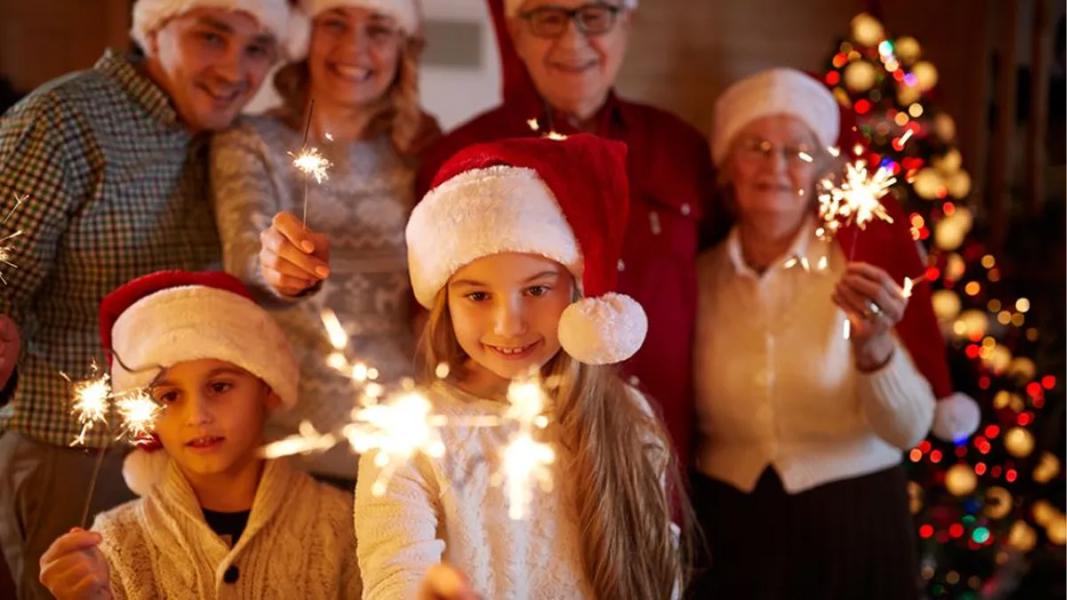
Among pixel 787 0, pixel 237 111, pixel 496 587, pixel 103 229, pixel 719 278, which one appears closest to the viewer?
pixel 496 587

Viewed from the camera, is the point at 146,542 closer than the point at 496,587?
No

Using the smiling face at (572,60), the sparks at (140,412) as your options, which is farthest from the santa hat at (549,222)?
the smiling face at (572,60)

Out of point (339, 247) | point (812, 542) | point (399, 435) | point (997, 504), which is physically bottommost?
point (997, 504)

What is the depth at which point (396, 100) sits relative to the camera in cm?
217

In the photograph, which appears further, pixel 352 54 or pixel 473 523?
pixel 352 54

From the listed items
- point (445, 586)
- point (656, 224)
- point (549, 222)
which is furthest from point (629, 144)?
point (445, 586)

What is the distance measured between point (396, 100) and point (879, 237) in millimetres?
1023

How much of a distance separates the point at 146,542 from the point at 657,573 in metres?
0.78

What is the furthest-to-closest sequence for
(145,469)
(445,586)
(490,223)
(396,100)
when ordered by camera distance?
(396,100)
(145,469)
(490,223)
(445,586)

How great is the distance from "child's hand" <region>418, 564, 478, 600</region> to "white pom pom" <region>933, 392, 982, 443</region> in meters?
1.37

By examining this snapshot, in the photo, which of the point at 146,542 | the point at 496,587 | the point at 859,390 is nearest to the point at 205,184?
the point at 146,542

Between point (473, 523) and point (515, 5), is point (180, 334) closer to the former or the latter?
point (473, 523)

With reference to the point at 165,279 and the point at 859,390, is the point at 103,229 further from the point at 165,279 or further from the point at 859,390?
the point at 859,390

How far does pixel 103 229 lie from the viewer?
6.20 ft
